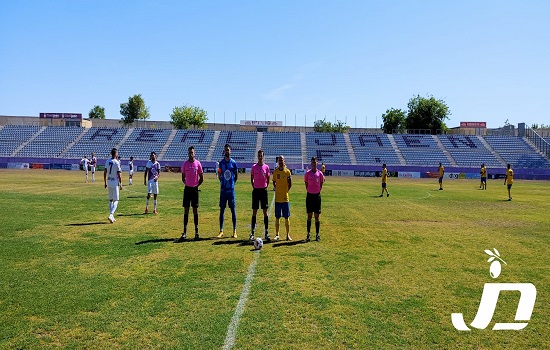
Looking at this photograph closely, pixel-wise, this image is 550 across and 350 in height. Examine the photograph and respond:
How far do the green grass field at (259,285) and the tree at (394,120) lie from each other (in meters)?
92.2

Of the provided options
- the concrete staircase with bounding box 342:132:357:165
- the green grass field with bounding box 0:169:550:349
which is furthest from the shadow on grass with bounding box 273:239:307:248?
the concrete staircase with bounding box 342:132:357:165

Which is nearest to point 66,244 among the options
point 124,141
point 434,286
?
point 434,286

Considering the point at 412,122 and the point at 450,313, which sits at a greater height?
the point at 412,122

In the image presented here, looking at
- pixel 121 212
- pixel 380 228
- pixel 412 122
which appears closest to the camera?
pixel 380 228

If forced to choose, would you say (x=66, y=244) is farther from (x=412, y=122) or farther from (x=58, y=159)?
(x=412, y=122)

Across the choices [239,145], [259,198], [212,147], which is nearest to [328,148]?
[239,145]

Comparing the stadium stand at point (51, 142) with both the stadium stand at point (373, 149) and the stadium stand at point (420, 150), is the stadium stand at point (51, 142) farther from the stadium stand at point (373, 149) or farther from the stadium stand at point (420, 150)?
the stadium stand at point (420, 150)

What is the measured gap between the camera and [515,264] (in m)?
9.12

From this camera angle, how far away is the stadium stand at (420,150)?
64.9 m

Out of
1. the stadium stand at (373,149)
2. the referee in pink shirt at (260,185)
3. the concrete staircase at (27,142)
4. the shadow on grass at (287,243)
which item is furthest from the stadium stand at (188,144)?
the shadow on grass at (287,243)

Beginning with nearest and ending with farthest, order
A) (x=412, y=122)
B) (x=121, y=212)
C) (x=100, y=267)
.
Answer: (x=100, y=267), (x=121, y=212), (x=412, y=122)

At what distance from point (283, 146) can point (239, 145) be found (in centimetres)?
785

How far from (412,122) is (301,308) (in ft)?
324

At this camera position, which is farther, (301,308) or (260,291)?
(260,291)
